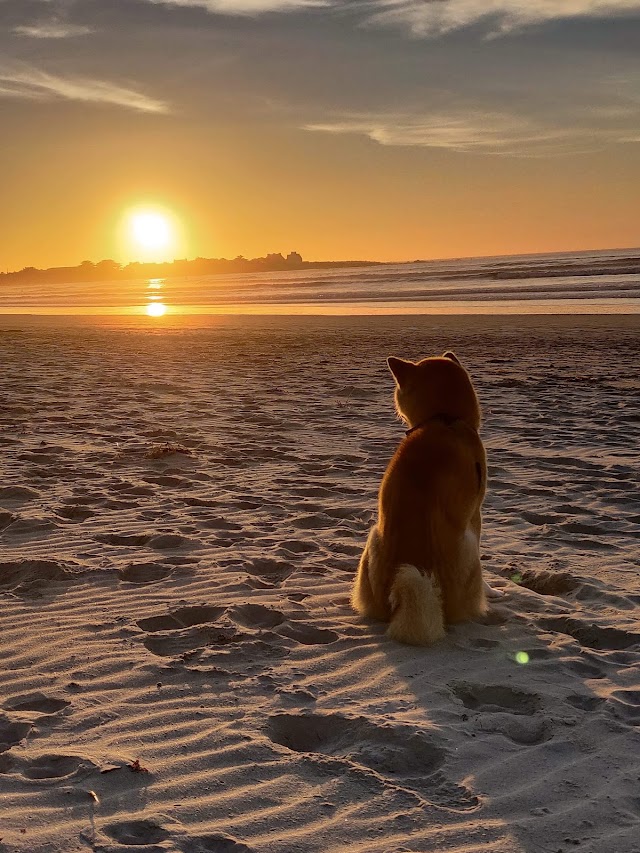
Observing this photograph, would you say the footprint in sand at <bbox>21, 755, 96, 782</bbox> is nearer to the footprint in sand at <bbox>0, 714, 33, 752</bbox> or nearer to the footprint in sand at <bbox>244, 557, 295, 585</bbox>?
the footprint in sand at <bbox>0, 714, 33, 752</bbox>

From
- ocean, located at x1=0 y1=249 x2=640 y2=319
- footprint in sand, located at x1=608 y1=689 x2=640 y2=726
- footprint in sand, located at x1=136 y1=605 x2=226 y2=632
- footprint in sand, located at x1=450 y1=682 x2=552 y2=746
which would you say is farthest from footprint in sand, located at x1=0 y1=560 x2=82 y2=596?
ocean, located at x1=0 y1=249 x2=640 y2=319

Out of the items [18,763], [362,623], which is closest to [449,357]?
[362,623]

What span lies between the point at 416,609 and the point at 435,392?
1.26 meters

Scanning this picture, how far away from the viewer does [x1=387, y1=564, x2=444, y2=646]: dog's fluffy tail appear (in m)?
3.93

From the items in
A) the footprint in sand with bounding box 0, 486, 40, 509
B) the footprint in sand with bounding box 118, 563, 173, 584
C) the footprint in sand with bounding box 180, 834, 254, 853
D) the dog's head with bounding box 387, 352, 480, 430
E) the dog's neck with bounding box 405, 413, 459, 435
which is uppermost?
the dog's head with bounding box 387, 352, 480, 430

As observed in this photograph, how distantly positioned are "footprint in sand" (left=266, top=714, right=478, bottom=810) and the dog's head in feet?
5.94

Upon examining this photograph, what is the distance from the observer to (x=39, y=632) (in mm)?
4059

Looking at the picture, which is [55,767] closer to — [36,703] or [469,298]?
[36,703]

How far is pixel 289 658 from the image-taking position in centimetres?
386

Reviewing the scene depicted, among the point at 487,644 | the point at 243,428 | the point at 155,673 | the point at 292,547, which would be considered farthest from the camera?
the point at 243,428

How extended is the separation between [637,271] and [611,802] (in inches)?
1806

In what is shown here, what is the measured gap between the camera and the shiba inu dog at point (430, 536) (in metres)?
3.98

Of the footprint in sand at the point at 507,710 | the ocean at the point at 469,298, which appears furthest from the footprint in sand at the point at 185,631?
the ocean at the point at 469,298

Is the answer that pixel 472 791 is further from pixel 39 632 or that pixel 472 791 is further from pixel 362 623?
pixel 39 632
